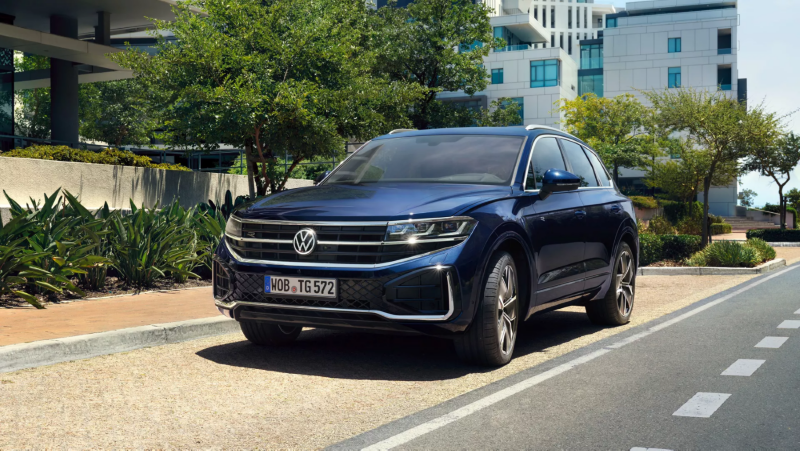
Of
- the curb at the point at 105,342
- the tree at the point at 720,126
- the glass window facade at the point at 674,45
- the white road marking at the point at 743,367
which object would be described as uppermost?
the glass window facade at the point at 674,45

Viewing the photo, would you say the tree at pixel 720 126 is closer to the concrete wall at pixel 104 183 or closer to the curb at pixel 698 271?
the curb at pixel 698 271

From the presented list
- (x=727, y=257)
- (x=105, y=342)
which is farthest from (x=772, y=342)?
(x=727, y=257)

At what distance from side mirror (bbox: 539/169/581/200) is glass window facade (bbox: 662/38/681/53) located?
67996 millimetres

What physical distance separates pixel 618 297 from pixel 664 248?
42.6ft

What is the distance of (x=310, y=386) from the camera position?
5.64 m

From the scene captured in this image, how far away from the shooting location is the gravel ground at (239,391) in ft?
14.3

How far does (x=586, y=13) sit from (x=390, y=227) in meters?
133

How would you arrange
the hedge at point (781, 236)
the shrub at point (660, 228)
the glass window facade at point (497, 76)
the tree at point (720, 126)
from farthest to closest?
the glass window facade at point (497, 76) → the hedge at point (781, 236) → the shrub at point (660, 228) → the tree at point (720, 126)

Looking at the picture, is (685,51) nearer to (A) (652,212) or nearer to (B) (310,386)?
(A) (652,212)

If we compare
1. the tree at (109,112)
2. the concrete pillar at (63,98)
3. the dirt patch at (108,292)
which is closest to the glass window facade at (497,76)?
the tree at (109,112)

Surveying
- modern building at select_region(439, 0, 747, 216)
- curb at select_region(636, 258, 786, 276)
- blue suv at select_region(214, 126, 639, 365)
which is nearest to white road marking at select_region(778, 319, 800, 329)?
blue suv at select_region(214, 126, 639, 365)

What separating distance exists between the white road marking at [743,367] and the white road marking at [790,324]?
2.38 meters

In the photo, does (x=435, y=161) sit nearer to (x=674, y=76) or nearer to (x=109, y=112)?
(x=109, y=112)

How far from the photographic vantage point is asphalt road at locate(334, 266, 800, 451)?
432 centimetres
